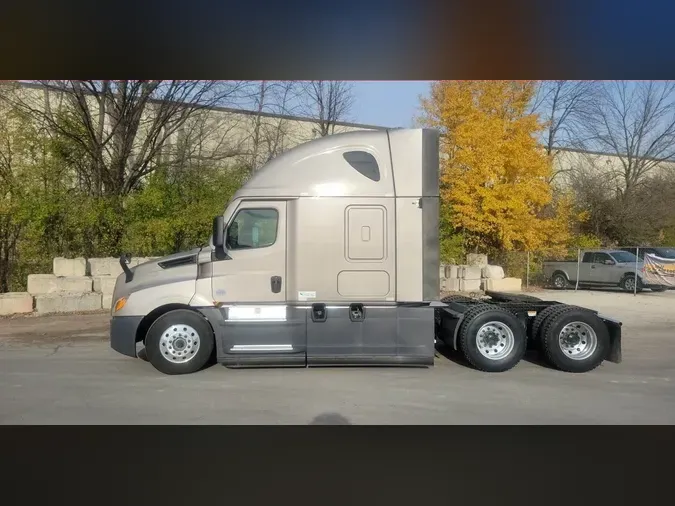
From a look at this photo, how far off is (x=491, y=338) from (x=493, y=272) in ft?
33.4

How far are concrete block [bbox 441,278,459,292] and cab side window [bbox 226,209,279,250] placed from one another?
10684 millimetres

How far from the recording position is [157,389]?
8555mm

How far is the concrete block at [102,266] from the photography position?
16.3 m

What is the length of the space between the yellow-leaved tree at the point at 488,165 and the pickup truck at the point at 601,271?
74.3 inches

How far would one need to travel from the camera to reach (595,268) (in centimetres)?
2217

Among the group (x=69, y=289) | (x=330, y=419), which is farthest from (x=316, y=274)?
(x=69, y=289)

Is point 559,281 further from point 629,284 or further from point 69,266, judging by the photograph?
point 69,266

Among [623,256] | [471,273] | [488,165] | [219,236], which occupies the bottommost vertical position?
[471,273]

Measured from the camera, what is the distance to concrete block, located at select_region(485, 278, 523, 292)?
1923 cm

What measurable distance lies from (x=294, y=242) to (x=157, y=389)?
9.29 feet

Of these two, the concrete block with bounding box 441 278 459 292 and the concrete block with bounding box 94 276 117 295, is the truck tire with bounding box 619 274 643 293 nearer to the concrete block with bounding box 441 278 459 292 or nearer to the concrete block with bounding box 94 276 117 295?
the concrete block with bounding box 441 278 459 292

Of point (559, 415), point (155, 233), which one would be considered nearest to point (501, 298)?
point (559, 415)
